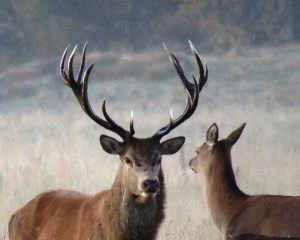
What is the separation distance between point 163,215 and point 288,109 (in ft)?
43.1

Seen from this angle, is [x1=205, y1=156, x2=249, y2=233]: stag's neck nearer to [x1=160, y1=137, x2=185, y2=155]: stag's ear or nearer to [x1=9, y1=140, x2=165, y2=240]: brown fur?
[x1=160, y1=137, x2=185, y2=155]: stag's ear

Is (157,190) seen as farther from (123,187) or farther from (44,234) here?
(44,234)

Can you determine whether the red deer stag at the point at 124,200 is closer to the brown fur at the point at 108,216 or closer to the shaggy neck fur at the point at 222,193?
the brown fur at the point at 108,216

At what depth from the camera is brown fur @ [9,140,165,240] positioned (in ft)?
26.7

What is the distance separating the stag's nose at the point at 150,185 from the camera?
309 inches

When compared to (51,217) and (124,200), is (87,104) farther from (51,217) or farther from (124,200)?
(51,217)

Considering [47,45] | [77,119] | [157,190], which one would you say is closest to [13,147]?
[77,119]

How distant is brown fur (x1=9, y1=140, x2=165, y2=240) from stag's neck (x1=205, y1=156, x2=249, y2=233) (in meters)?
1.56

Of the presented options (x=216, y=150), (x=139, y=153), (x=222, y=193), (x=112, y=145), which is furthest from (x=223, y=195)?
(x=139, y=153)

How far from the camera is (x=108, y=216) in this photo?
8195 millimetres

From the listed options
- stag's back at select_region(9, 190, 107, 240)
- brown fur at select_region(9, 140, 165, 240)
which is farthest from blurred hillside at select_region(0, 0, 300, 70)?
brown fur at select_region(9, 140, 165, 240)

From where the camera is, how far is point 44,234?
8.63 meters

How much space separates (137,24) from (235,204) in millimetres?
27578

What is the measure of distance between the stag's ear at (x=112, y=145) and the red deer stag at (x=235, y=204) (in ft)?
4.11
